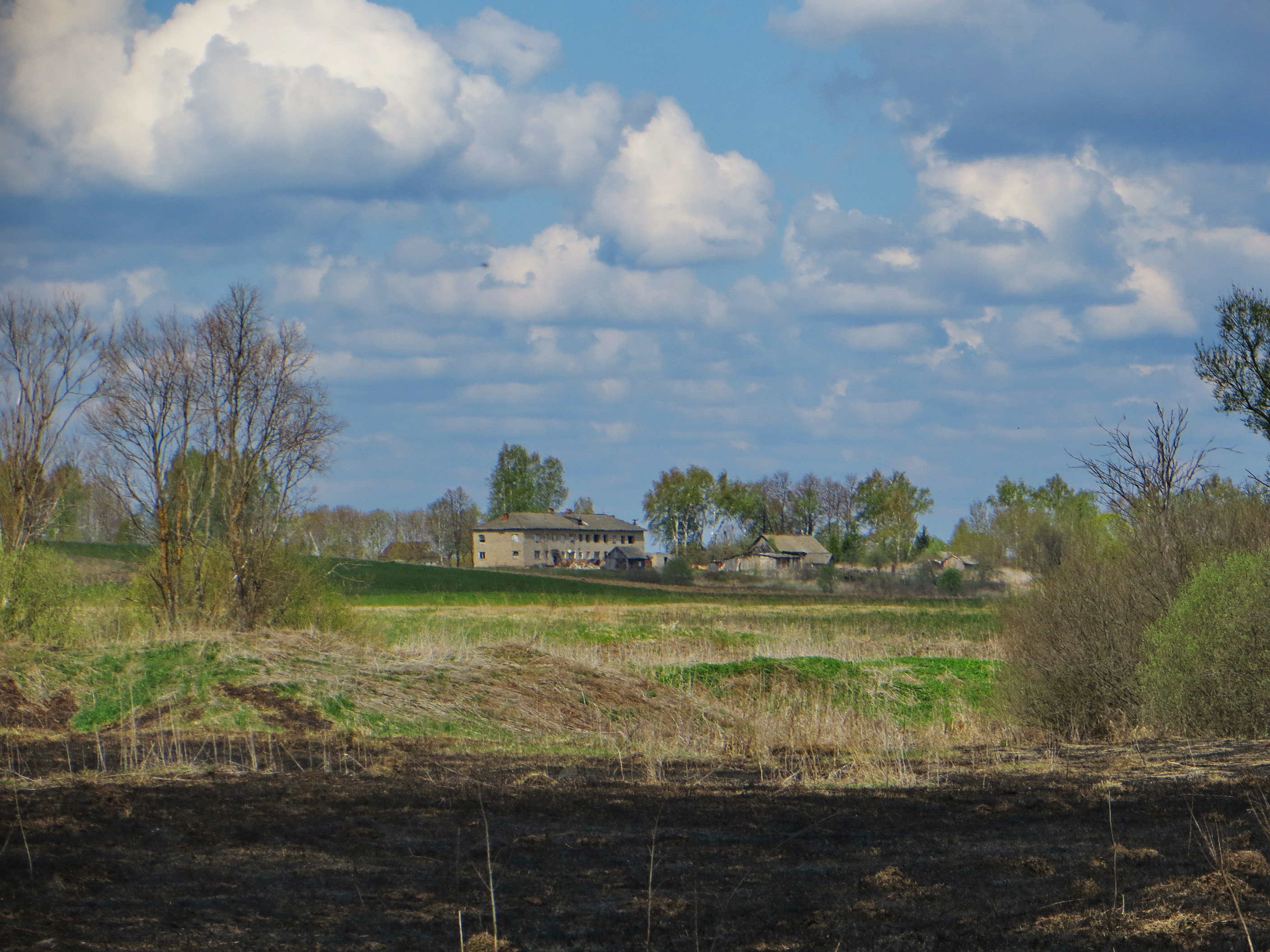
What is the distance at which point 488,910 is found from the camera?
6.67m

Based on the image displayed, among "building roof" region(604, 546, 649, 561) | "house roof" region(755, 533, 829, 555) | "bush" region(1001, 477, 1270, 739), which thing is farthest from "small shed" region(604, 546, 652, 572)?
"bush" region(1001, 477, 1270, 739)

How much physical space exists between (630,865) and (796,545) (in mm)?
118417

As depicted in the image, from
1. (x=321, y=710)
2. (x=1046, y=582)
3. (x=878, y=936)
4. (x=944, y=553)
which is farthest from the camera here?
(x=944, y=553)

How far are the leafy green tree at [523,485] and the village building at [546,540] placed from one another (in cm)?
114

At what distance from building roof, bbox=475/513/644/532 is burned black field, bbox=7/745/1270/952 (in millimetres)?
116127

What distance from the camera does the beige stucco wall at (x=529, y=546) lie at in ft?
416

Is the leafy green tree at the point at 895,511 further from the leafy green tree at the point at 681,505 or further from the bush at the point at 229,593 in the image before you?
the bush at the point at 229,593

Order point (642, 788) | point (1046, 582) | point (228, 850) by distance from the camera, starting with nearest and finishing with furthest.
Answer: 1. point (228, 850)
2. point (642, 788)
3. point (1046, 582)

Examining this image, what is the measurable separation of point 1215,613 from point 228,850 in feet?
45.7

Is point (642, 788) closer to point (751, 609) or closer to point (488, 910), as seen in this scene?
point (488, 910)

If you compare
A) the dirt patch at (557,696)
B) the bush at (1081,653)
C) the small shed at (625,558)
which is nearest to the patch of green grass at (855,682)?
the dirt patch at (557,696)

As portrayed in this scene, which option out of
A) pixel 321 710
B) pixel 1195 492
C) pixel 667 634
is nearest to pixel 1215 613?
pixel 1195 492

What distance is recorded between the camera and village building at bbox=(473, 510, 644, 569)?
127 metres

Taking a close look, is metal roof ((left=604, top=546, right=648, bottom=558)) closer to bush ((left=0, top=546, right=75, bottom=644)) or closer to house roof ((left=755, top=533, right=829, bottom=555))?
house roof ((left=755, top=533, right=829, bottom=555))
